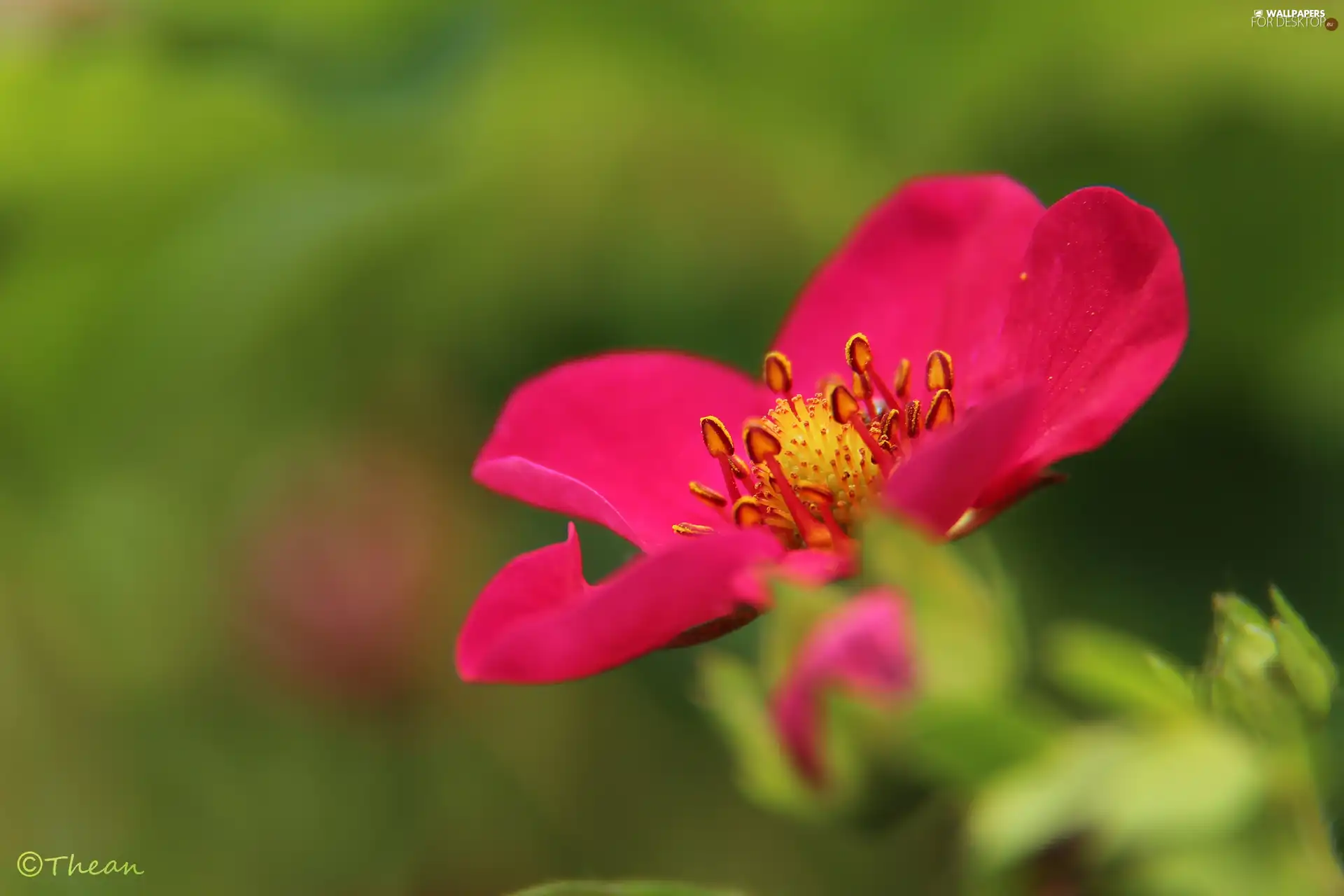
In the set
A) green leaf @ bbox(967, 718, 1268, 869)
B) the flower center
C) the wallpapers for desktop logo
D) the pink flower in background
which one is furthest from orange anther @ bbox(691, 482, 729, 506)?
the wallpapers for desktop logo

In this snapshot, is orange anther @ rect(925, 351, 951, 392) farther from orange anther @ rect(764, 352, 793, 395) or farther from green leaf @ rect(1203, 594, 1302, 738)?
green leaf @ rect(1203, 594, 1302, 738)

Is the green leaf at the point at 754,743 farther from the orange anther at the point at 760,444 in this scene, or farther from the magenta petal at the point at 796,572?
the orange anther at the point at 760,444

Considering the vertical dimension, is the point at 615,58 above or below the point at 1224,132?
above

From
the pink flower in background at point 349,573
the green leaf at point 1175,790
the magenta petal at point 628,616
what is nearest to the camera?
the green leaf at point 1175,790

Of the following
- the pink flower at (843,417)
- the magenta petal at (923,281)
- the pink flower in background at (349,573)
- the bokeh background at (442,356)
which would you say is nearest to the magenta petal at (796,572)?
the pink flower at (843,417)

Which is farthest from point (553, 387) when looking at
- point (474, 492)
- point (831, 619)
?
point (474, 492)

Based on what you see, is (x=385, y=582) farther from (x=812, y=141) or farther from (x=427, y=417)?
(x=812, y=141)

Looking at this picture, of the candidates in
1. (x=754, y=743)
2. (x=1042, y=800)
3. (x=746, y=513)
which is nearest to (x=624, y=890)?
(x=754, y=743)
